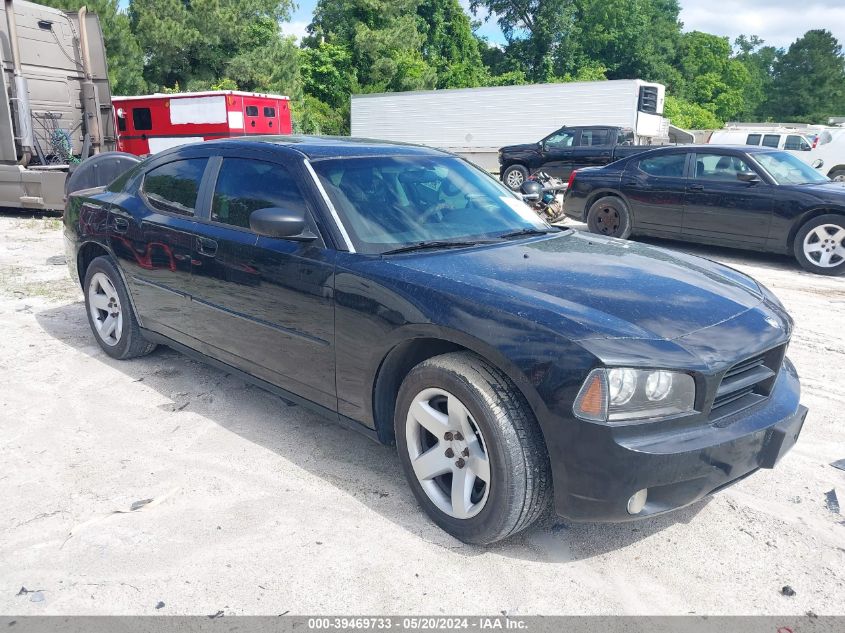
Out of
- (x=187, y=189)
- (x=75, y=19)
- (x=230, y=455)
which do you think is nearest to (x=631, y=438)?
(x=230, y=455)

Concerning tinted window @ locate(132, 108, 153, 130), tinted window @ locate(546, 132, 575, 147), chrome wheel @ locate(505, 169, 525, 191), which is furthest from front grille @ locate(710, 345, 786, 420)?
tinted window @ locate(132, 108, 153, 130)

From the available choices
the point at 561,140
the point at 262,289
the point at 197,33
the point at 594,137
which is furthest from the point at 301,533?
the point at 197,33

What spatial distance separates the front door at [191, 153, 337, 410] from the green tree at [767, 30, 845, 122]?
9903cm

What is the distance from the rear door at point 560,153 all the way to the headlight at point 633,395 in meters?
15.9

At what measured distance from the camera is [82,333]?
5648mm

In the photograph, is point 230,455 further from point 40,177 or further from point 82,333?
point 40,177

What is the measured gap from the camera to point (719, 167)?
350 inches

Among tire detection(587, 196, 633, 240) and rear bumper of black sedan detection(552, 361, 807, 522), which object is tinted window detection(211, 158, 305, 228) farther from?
tire detection(587, 196, 633, 240)

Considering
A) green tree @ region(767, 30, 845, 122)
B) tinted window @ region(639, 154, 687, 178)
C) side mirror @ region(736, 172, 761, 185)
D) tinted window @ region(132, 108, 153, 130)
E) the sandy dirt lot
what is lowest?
the sandy dirt lot

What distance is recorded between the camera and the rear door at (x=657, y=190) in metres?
9.22

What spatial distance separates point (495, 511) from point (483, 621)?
393 mm

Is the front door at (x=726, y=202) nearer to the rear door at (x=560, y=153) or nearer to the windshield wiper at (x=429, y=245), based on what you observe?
the windshield wiper at (x=429, y=245)

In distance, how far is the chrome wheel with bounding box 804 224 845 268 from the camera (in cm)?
801

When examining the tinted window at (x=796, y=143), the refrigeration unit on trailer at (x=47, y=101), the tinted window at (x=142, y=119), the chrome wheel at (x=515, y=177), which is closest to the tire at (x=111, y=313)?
the refrigeration unit on trailer at (x=47, y=101)
